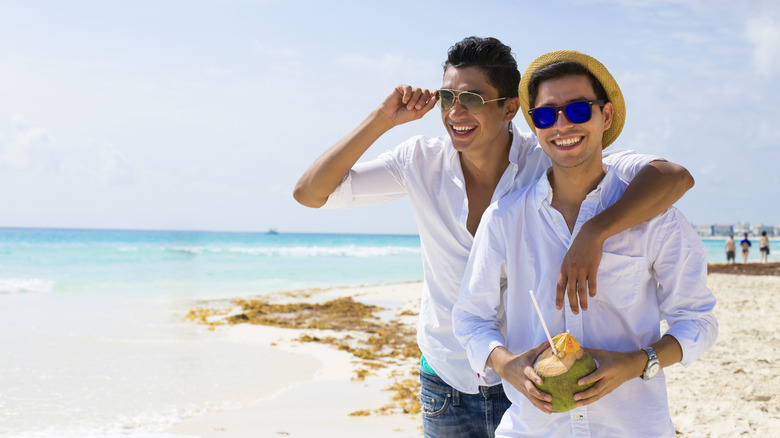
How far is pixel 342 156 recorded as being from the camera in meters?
2.89

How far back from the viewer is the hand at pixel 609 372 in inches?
74.2

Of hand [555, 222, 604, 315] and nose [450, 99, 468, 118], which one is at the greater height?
nose [450, 99, 468, 118]

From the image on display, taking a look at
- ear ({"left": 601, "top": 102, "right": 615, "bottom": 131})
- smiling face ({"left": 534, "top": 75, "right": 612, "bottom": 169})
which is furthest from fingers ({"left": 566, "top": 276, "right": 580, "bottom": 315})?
ear ({"left": 601, "top": 102, "right": 615, "bottom": 131})

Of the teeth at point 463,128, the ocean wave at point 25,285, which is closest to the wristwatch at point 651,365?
the teeth at point 463,128

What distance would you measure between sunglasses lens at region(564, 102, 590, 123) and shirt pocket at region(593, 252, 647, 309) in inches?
18.5

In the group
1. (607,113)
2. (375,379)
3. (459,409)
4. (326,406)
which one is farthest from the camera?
(375,379)

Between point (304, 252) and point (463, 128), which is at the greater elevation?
point (463, 128)

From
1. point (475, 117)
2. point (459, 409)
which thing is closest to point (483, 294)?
point (459, 409)

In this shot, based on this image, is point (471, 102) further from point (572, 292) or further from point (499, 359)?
point (499, 359)

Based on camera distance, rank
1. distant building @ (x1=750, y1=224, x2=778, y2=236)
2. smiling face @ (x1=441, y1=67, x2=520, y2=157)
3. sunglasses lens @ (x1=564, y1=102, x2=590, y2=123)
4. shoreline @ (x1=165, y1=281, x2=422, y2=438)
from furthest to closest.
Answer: distant building @ (x1=750, y1=224, x2=778, y2=236)
shoreline @ (x1=165, y1=281, x2=422, y2=438)
smiling face @ (x1=441, y1=67, x2=520, y2=157)
sunglasses lens @ (x1=564, y1=102, x2=590, y2=123)

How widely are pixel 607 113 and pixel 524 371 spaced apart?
3.29ft

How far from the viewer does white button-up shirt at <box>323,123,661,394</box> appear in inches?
110

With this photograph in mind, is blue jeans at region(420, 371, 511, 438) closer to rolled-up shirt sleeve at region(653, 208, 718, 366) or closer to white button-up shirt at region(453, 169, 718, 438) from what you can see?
white button-up shirt at region(453, 169, 718, 438)

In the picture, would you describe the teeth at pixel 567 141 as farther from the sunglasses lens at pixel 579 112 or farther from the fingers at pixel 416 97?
the fingers at pixel 416 97
